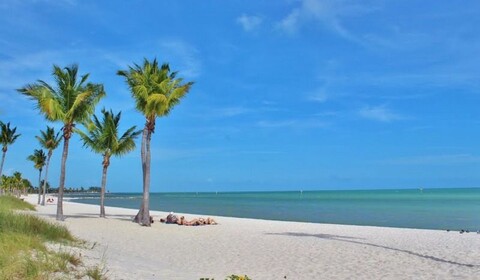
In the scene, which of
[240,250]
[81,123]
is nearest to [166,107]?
[81,123]

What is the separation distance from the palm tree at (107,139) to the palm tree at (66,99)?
4.53 m

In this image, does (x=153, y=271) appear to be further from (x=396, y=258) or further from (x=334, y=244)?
(x=334, y=244)

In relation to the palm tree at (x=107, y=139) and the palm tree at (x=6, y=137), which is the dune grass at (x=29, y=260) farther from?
the palm tree at (x=6, y=137)

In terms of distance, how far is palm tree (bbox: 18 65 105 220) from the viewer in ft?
74.1

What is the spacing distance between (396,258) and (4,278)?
36.3ft

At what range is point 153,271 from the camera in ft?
32.0

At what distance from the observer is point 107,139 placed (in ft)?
95.6

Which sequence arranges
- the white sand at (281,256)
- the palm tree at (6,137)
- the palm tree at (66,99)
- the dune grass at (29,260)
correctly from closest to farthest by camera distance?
the dune grass at (29,260) < the white sand at (281,256) < the palm tree at (66,99) < the palm tree at (6,137)

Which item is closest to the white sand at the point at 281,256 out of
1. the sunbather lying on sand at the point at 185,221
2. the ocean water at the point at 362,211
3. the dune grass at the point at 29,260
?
the dune grass at the point at 29,260

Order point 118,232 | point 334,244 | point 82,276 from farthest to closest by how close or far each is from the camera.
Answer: point 118,232 < point 334,244 < point 82,276

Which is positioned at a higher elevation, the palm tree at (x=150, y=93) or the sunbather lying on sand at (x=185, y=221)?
the palm tree at (x=150, y=93)

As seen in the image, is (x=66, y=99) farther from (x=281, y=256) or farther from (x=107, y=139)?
(x=281, y=256)

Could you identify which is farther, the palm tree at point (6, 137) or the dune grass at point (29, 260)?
the palm tree at point (6, 137)

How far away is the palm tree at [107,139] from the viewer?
1134 inches
